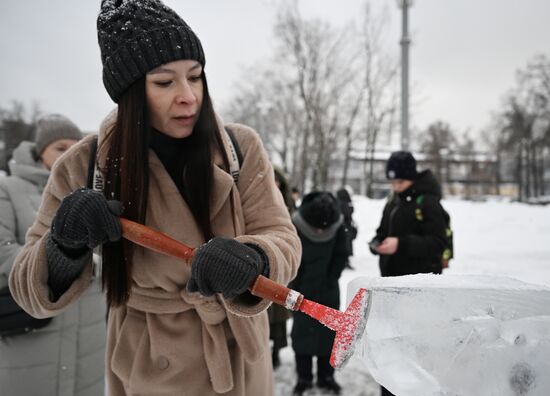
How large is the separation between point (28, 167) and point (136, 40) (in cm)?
160

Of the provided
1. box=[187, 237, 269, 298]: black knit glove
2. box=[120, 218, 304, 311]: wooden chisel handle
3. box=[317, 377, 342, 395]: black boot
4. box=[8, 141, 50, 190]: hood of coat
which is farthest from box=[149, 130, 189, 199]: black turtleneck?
box=[317, 377, 342, 395]: black boot

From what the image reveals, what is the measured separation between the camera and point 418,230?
3.34 m

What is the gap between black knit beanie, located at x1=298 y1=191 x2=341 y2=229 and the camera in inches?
148

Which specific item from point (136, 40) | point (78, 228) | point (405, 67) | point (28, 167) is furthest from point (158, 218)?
point (405, 67)

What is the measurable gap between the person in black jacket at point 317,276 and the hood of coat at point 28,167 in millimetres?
2210

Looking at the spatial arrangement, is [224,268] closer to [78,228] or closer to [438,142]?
[78,228]

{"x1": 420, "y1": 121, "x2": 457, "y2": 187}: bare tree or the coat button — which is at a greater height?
{"x1": 420, "y1": 121, "x2": 457, "y2": 187}: bare tree

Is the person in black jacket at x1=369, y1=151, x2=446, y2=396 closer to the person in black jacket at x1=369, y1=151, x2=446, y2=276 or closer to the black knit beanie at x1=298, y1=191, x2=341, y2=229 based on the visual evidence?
the person in black jacket at x1=369, y1=151, x2=446, y2=276

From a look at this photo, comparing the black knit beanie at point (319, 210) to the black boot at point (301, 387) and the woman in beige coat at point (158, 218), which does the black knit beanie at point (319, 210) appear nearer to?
the black boot at point (301, 387)

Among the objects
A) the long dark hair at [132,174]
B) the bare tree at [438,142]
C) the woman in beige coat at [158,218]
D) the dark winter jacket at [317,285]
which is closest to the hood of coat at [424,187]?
the dark winter jacket at [317,285]

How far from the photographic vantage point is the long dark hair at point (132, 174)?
52.4 inches

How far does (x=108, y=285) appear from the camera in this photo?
1325mm

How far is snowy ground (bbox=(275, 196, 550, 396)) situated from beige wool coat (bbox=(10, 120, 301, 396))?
2.19m

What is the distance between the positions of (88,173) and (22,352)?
1294 millimetres
